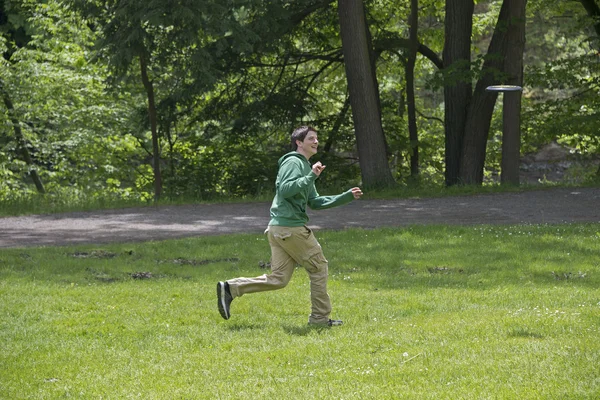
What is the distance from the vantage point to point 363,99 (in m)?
21.9

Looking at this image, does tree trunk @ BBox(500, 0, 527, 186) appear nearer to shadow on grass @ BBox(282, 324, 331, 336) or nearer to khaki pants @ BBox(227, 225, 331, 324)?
khaki pants @ BBox(227, 225, 331, 324)

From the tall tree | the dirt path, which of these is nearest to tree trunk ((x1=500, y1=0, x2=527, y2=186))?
the tall tree

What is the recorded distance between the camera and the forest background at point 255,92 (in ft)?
69.7

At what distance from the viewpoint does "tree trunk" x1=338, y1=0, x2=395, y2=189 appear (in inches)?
848

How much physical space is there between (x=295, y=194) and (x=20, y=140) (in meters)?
24.8

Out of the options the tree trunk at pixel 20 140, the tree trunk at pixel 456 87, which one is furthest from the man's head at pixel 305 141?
the tree trunk at pixel 20 140

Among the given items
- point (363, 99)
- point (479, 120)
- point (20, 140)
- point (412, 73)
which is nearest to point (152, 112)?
point (363, 99)

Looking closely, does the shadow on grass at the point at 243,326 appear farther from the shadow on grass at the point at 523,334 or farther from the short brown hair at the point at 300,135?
the shadow on grass at the point at 523,334

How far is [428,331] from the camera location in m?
7.83

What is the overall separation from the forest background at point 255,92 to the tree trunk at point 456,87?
4 cm

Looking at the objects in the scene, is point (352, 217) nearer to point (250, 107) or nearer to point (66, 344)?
point (250, 107)

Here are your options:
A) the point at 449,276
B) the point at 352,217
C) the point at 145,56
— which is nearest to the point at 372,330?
the point at 449,276

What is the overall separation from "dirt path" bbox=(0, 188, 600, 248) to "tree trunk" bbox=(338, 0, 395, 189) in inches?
84.6

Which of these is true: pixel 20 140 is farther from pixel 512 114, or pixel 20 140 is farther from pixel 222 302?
pixel 222 302
